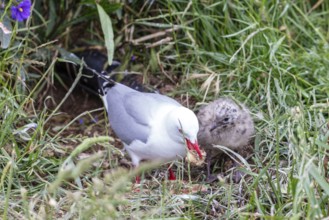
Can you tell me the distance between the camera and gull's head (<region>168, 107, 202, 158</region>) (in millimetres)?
4293

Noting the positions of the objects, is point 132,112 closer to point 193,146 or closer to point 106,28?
point 193,146

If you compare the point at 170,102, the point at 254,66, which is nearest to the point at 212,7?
the point at 254,66

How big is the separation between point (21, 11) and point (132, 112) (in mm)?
923

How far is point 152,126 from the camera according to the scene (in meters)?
4.53

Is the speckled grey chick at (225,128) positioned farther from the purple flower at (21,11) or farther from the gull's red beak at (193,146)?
the purple flower at (21,11)

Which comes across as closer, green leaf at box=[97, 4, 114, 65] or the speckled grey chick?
the speckled grey chick

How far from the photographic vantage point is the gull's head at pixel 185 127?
4293 millimetres

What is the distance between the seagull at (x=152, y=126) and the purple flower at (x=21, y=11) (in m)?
0.80

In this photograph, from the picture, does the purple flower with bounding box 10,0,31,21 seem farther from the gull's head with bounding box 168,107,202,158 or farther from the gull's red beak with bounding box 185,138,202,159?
the gull's red beak with bounding box 185,138,202,159

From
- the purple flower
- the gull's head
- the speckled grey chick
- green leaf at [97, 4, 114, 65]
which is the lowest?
the speckled grey chick

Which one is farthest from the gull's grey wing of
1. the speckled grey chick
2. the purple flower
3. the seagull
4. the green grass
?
the purple flower

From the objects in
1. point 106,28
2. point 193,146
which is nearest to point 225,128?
point 193,146

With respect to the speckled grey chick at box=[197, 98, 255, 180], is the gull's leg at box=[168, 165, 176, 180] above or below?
below

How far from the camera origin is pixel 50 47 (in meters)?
5.46
